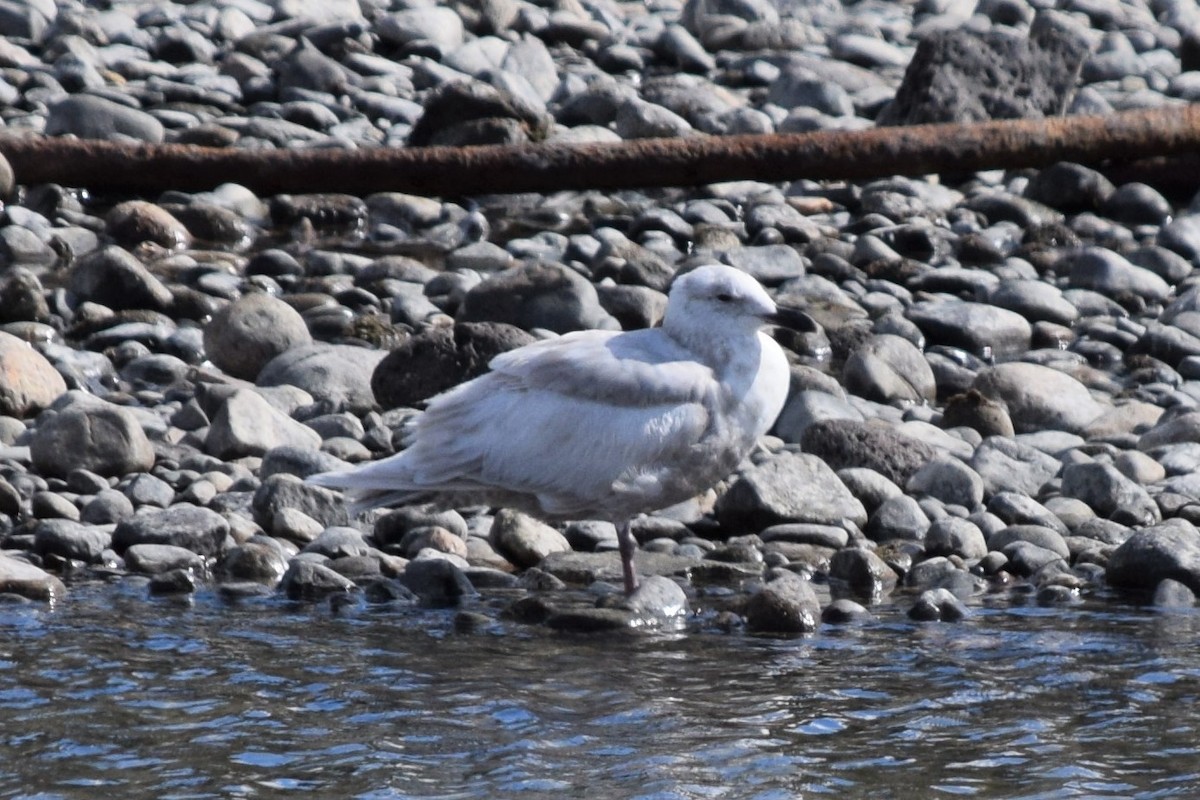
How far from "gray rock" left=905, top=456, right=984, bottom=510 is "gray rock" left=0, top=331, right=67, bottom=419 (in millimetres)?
3606

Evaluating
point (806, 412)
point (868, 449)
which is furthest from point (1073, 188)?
point (868, 449)

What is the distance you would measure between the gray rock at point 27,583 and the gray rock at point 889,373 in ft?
13.0

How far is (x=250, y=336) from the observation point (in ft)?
29.0

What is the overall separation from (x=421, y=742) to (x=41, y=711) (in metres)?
1.05

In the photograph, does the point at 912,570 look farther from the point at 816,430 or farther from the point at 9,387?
the point at 9,387

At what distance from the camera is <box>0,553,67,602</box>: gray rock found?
6.25m

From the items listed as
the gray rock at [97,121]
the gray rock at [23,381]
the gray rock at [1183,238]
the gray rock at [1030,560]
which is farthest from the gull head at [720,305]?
the gray rock at [97,121]

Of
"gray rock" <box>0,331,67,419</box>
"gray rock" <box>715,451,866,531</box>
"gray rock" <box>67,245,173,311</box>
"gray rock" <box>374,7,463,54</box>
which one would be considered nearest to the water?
"gray rock" <box>715,451,866,531</box>

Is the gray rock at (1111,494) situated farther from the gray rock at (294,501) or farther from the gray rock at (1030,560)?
the gray rock at (294,501)

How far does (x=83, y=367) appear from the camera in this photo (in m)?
8.66

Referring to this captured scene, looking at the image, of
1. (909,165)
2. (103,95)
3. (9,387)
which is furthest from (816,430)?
(103,95)

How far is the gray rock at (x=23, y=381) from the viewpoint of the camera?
25.9 feet

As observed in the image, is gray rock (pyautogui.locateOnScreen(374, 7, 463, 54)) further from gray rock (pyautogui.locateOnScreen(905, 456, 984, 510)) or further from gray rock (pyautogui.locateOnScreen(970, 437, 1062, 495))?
gray rock (pyautogui.locateOnScreen(905, 456, 984, 510))

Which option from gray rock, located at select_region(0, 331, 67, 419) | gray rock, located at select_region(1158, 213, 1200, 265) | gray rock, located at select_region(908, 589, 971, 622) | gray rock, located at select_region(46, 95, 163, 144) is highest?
gray rock, located at select_region(46, 95, 163, 144)
